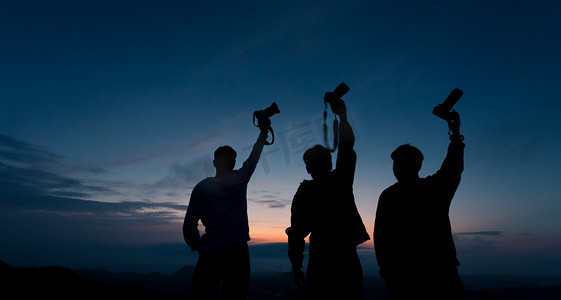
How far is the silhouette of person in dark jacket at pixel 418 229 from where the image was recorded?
2561 millimetres

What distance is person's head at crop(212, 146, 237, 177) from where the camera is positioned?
4.04m

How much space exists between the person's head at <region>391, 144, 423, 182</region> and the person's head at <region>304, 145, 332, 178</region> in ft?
2.35

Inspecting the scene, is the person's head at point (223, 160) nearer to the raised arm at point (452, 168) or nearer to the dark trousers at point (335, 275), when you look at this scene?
the dark trousers at point (335, 275)

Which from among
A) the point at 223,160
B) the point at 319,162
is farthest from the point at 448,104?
the point at 223,160

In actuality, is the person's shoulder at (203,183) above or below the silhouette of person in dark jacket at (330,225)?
above

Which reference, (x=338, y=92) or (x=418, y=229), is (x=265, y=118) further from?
(x=418, y=229)

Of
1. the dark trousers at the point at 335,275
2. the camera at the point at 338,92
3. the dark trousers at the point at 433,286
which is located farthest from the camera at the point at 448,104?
the dark trousers at the point at 335,275

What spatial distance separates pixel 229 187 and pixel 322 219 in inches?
57.9

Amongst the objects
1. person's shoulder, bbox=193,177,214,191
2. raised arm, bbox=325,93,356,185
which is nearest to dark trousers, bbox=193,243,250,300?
person's shoulder, bbox=193,177,214,191

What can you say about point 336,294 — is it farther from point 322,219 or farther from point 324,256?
point 322,219

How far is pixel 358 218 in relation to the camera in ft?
9.84

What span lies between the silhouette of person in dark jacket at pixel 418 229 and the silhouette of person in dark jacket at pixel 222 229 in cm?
175

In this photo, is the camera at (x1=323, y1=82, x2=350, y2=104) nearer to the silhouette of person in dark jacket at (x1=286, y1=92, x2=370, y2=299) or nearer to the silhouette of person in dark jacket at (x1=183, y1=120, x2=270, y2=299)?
the silhouette of person in dark jacket at (x1=286, y1=92, x2=370, y2=299)

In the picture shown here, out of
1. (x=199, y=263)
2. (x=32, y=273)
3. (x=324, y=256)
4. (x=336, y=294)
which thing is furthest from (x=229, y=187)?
(x=32, y=273)
